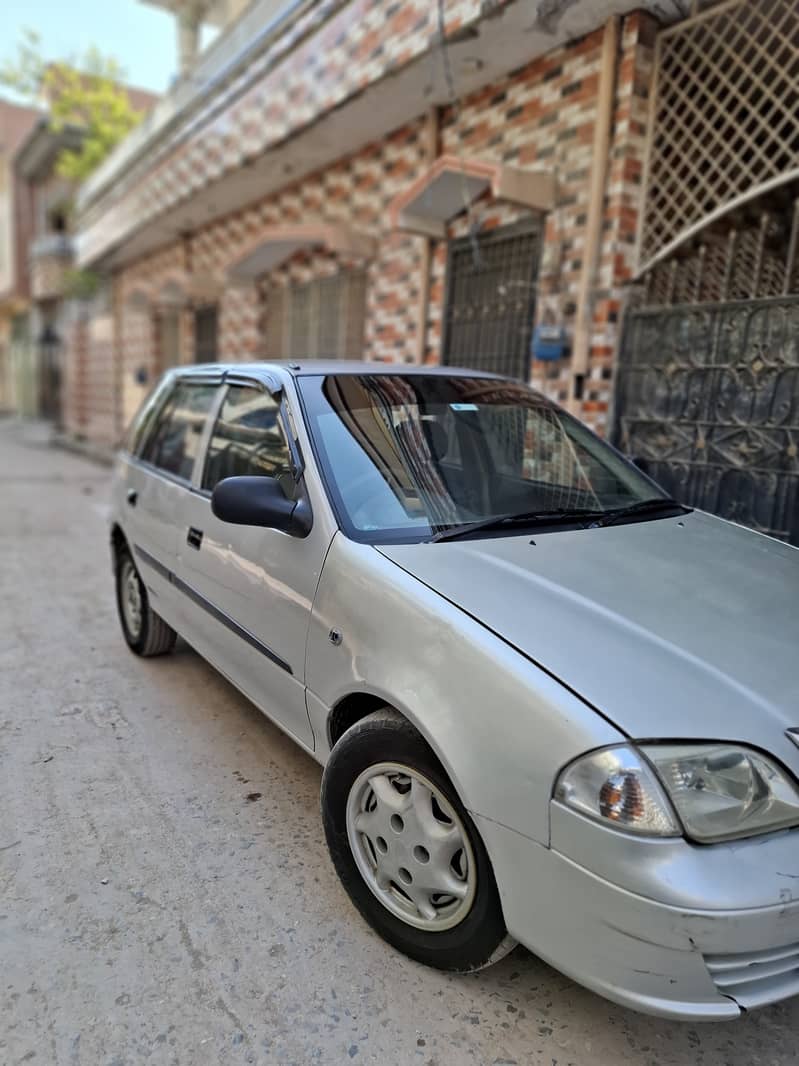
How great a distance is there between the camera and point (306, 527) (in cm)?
247

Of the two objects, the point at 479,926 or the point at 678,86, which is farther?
the point at 678,86

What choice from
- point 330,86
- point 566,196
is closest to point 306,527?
point 566,196

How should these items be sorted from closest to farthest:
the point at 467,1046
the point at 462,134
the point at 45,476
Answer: the point at 467,1046
the point at 462,134
the point at 45,476

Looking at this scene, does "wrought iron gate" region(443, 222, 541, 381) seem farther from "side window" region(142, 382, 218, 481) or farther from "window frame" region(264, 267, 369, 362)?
"side window" region(142, 382, 218, 481)

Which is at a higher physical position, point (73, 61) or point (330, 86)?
point (73, 61)

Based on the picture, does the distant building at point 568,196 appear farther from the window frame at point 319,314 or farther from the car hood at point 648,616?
the car hood at point 648,616

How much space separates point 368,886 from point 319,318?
306 inches

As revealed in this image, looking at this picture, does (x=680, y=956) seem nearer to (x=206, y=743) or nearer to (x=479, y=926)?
(x=479, y=926)

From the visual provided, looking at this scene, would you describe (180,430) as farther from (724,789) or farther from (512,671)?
(724,789)

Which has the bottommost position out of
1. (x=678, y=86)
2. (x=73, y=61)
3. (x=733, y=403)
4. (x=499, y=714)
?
(x=499, y=714)

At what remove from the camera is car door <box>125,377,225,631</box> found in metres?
3.64

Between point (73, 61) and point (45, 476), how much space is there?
16.5 metres

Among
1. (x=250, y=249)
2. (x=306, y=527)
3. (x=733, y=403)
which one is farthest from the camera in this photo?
(x=250, y=249)

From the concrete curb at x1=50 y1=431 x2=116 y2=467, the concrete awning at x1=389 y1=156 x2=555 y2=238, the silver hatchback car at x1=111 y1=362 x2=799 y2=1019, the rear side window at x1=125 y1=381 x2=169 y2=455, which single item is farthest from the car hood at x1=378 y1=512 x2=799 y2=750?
the concrete curb at x1=50 y1=431 x2=116 y2=467
